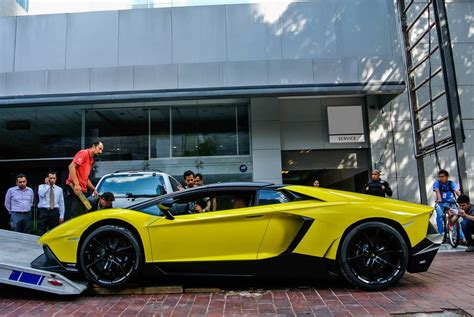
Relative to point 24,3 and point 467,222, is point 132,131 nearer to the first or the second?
point 24,3

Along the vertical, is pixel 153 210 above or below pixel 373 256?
above

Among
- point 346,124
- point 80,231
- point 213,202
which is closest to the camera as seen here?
point 80,231

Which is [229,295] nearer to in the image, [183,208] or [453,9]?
[183,208]

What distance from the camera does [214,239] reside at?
4.19 metres

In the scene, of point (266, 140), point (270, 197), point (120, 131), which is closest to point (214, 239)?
point (270, 197)

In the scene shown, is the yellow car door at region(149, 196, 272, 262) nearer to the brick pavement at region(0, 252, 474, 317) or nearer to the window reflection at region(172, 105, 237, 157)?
the brick pavement at region(0, 252, 474, 317)

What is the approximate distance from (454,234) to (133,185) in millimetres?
5979

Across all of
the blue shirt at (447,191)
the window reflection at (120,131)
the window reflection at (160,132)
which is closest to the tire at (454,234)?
the blue shirt at (447,191)

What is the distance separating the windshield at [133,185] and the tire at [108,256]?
3006 millimetres

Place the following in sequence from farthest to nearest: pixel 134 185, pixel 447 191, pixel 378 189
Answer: pixel 378 189
pixel 447 191
pixel 134 185

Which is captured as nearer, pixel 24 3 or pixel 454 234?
pixel 454 234

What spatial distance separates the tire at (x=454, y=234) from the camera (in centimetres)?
701

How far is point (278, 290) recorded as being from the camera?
4344 millimetres

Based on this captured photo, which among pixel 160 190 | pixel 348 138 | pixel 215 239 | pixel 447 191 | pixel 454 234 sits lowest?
pixel 454 234
